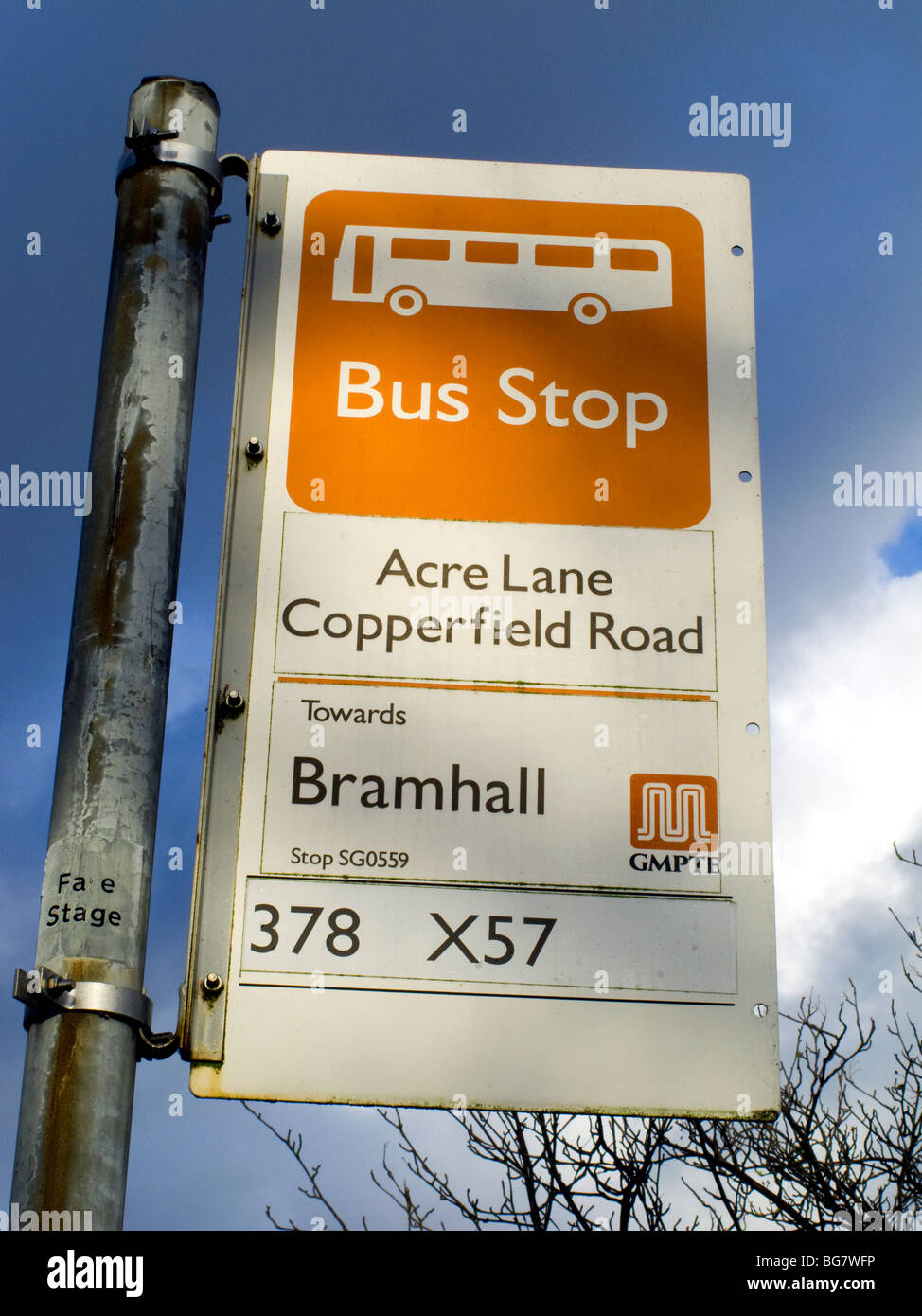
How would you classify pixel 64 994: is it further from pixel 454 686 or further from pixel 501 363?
pixel 501 363

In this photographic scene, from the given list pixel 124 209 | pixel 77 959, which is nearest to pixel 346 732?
pixel 77 959

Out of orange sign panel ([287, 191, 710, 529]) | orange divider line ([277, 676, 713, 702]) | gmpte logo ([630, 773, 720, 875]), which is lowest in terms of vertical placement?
gmpte logo ([630, 773, 720, 875])

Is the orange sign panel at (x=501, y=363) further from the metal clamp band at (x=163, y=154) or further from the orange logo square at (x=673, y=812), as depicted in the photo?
the orange logo square at (x=673, y=812)

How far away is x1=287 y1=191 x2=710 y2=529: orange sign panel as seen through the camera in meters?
2.68

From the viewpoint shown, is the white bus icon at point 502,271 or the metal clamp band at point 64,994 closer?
the metal clamp band at point 64,994

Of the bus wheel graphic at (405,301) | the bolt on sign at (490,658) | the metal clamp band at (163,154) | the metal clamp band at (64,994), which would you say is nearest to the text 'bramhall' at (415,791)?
the bolt on sign at (490,658)

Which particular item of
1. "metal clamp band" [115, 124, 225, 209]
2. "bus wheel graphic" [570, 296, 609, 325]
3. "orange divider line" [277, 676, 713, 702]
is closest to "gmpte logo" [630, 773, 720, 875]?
"orange divider line" [277, 676, 713, 702]

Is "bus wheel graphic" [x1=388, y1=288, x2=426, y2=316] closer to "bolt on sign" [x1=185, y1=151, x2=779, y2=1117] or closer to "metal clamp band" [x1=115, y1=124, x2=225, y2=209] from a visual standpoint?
"bolt on sign" [x1=185, y1=151, x2=779, y2=1117]

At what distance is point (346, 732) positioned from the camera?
8.07 ft

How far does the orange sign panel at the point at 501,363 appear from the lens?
2.68 m

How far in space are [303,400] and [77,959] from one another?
Answer: 1.18 m

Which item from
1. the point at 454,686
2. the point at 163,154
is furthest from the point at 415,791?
the point at 163,154

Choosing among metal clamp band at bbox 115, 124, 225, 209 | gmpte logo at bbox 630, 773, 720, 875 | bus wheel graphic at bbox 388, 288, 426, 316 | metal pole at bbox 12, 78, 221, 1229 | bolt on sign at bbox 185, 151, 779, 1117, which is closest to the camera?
metal pole at bbox 12, 78, 221, 1229

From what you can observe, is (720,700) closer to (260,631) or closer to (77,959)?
(260,631)
